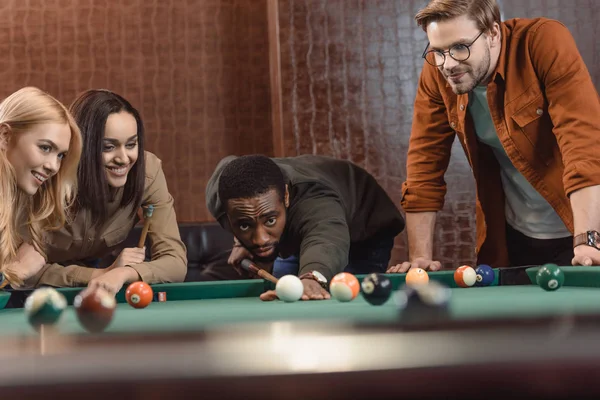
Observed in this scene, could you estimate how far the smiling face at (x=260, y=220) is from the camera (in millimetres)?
2658

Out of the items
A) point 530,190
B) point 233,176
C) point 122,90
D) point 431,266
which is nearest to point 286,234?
point 233,176

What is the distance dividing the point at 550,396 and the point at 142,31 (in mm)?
4300

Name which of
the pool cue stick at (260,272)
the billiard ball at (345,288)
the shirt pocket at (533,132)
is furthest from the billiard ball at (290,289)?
the shirt pocket at (533,132)

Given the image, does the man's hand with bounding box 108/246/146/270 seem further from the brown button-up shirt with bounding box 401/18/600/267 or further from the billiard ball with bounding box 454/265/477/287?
the billiard ball with bounding box 454/265/477/287

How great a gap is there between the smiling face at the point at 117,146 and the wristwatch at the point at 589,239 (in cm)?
161

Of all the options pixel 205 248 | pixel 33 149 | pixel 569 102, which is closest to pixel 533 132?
pixel 569 102

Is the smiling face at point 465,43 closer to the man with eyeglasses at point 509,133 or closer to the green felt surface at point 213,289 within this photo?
the man with eyeglasses at point 509,133

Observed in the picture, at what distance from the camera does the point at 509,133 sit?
2.63m

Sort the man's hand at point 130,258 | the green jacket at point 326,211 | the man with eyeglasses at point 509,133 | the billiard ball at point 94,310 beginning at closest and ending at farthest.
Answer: the billiard ball at point 94,310 → the man with eyeglasses at point 509,133 → the green jacket at point 326,211 → the man's hand at point 130,258

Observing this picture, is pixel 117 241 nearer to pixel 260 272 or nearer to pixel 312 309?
pixel 260 272

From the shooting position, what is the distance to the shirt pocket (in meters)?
2.57

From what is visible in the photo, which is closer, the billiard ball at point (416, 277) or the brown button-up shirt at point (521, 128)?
the billiard ball at point (416, 277)

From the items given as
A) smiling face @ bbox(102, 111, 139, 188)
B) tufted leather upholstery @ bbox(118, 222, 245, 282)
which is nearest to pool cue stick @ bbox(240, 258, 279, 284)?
smiling face @ bbox(102, 111, 139, 188)

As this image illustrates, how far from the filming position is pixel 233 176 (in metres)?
2.71
